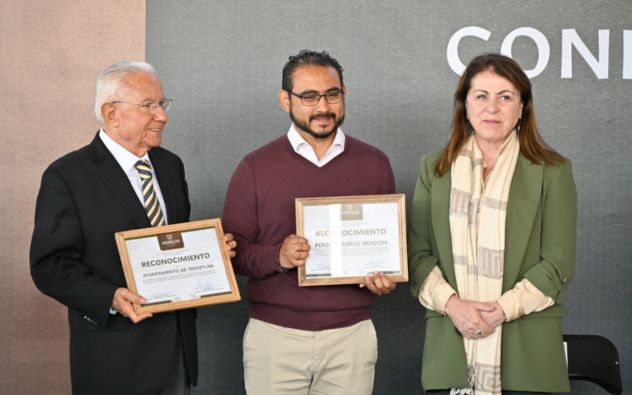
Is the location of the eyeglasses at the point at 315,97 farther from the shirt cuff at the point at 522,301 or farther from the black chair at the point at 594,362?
the black chair at the point at 594,362

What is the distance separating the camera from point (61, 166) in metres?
2.69

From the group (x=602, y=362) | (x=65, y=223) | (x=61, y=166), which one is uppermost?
(x=61, y=166)

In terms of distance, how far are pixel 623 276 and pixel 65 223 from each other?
296 centimetres

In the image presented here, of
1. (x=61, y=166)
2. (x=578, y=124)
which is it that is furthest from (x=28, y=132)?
(x=578, y=124)

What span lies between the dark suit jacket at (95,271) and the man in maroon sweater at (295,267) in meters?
0.38

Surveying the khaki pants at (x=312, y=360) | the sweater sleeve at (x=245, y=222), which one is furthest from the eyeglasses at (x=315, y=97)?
the khaki pants at (x=312, y=360)

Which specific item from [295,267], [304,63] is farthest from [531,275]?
[304,63]

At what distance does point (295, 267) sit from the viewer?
2898 mm

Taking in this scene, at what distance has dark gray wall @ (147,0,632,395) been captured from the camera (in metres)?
4.18

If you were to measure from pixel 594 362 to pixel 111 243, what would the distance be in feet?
6.94

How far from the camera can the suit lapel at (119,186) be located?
2.70 metres

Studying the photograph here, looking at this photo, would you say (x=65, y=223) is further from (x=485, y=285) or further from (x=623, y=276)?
(x=623, y=276)

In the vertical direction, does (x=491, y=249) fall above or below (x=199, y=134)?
below

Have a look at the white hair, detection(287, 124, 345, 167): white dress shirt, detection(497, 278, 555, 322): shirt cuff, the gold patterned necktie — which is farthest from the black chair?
the white hair
